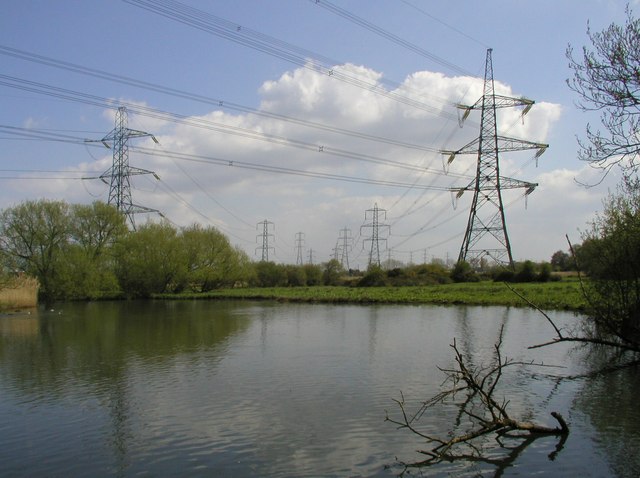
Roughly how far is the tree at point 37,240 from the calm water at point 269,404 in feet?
98.0

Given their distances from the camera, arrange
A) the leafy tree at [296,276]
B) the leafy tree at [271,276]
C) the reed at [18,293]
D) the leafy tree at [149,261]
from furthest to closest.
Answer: the leafy tree at [271,276] < the leafy tree at [296,276] < the leafy tree at [149,261] < the reed at [18,293]

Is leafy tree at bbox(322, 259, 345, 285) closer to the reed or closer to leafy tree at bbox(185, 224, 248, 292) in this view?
leafy tree at bbox(185, 224, 248, 292)

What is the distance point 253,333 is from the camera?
2561 cm

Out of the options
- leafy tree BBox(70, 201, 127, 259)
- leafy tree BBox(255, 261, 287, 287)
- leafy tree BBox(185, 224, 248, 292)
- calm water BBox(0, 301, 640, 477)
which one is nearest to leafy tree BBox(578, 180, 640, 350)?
calm water BBox(0, 301, 640, 477)

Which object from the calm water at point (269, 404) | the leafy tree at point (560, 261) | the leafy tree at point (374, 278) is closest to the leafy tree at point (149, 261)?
the leafy tree at point (374, 278)

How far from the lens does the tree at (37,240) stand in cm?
5053

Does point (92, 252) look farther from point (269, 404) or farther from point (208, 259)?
point (269, 404)

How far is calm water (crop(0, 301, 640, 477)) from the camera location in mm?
8695

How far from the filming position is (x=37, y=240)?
169 feet

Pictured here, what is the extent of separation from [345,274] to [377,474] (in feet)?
231

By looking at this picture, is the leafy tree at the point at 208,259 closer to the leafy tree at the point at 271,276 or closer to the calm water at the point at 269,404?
the leafy tree at the point at 271,276

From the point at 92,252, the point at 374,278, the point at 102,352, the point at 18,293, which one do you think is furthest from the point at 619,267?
the point at 92,252

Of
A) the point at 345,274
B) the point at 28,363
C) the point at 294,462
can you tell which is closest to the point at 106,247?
the point at 345,274

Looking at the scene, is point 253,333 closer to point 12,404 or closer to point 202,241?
point 12,404
